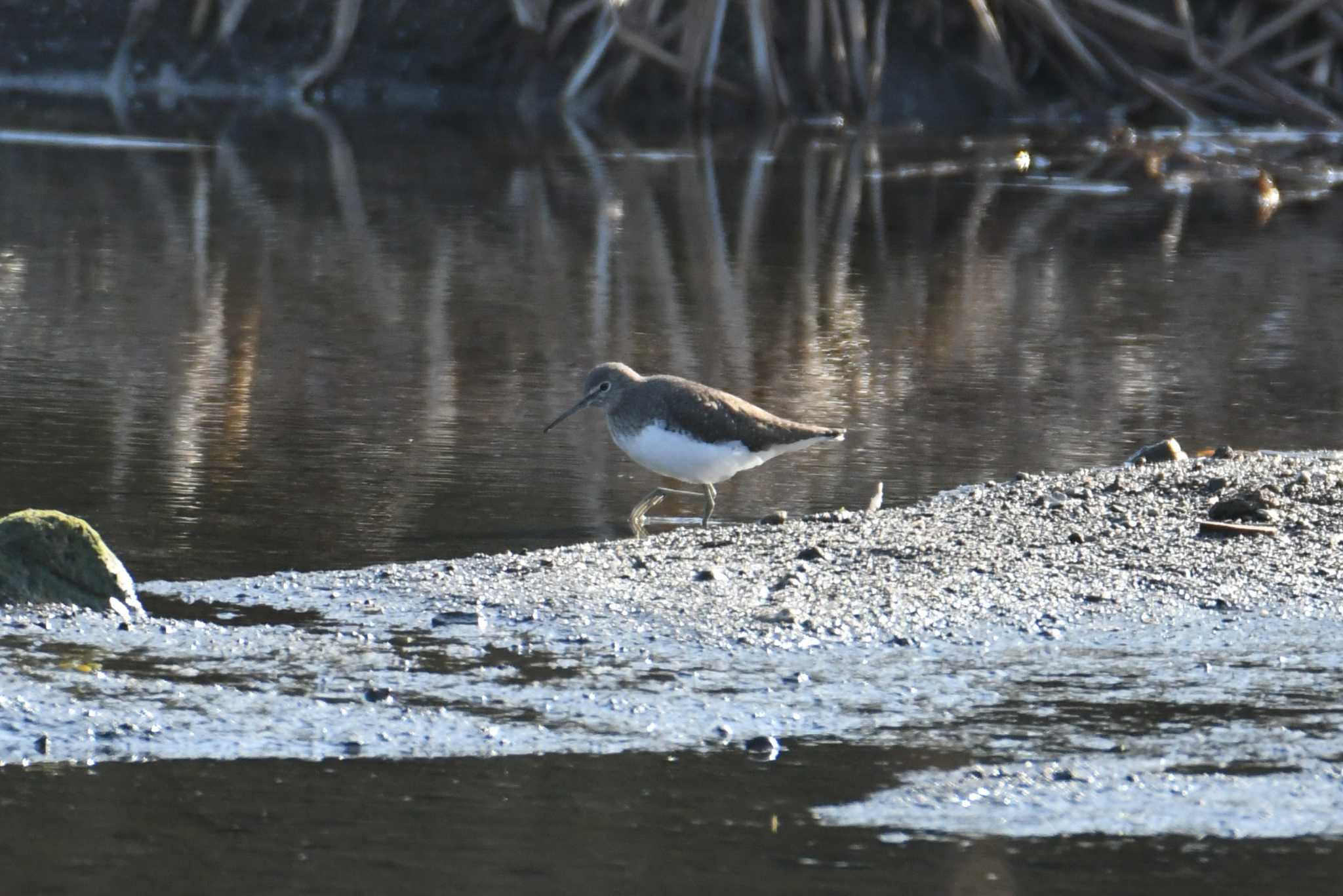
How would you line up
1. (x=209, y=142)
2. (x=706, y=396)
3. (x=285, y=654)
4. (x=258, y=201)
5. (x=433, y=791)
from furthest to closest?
(x=209, y=142), (x=258, y=201), (x=706, y=396), (x=285, y=654), (x=433, y=791)

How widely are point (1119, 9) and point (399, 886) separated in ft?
62.9

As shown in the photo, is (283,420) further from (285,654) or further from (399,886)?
(399,886)

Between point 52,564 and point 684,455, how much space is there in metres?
2.08

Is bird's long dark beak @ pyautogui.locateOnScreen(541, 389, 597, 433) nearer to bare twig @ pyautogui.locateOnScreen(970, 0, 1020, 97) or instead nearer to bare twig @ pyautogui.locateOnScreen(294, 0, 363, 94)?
bare twig @ pyautogui.locateOnScreen(294, 0, 363, 94)

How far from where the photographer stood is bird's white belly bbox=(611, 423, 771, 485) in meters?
6.43

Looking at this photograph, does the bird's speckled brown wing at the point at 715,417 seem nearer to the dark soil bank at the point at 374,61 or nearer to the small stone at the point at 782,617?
the small stone at the point at 782,617

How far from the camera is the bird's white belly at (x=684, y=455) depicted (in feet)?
21.1

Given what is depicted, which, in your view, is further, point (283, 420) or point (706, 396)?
point (283, 420)

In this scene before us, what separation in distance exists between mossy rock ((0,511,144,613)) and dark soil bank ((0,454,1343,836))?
97 mm

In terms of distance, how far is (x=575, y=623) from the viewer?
5.04 metres

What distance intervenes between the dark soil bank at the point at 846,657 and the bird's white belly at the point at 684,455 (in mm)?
411

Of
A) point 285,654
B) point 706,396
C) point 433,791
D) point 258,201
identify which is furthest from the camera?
point 258,201

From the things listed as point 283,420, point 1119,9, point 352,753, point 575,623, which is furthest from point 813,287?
point 1119,9

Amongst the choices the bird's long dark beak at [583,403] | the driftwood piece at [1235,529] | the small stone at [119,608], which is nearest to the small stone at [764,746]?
the small stone at [119,608]
